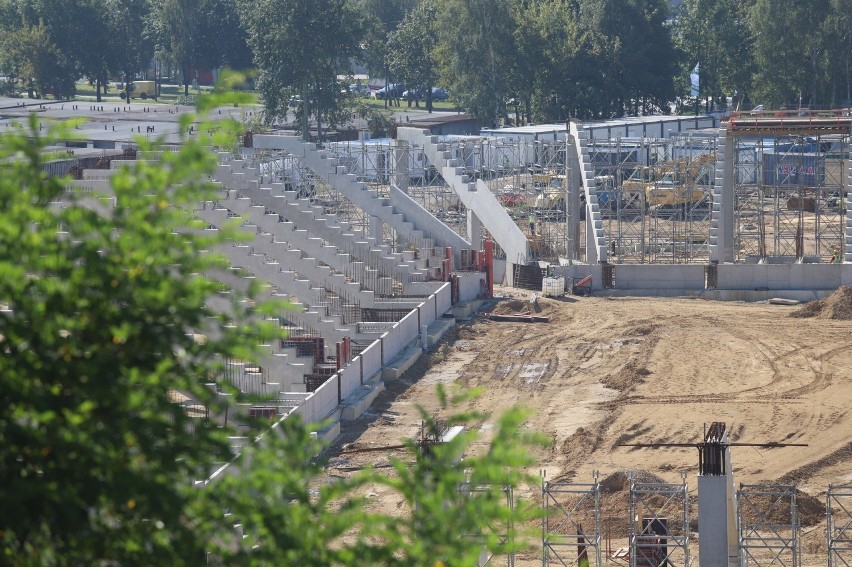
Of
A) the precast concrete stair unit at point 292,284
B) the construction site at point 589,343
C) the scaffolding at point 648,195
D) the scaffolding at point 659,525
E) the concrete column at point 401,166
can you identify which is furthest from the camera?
the concrete column at point 401,166

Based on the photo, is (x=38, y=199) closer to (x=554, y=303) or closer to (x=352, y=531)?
(x=352, y=531)

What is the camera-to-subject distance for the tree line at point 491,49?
7094 centimetres

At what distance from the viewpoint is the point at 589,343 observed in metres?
32.5

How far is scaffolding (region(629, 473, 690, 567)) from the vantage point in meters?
17.7

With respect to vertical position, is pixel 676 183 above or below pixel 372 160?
below

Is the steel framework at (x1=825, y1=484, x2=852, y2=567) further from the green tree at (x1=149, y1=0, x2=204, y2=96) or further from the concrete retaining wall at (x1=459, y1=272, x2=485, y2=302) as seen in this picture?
the green tree at (x1=149, y1=0, x2=204, y2=96)

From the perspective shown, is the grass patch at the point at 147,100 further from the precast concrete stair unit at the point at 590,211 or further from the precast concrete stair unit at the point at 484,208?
the precast concrete stair unit at the point at 590,211

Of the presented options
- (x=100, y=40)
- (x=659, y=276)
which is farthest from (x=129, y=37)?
(x=659, y=276)

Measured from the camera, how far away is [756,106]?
2960 inches

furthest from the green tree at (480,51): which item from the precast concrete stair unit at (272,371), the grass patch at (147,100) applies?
the precast concrete stair unit at (272,371)

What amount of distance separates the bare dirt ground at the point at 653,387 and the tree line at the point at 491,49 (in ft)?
110

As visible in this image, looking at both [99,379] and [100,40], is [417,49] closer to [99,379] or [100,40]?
[100,40]

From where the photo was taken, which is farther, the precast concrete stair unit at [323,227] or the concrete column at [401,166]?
the concrete column at [401,166]

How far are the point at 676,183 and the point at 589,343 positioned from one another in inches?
659
